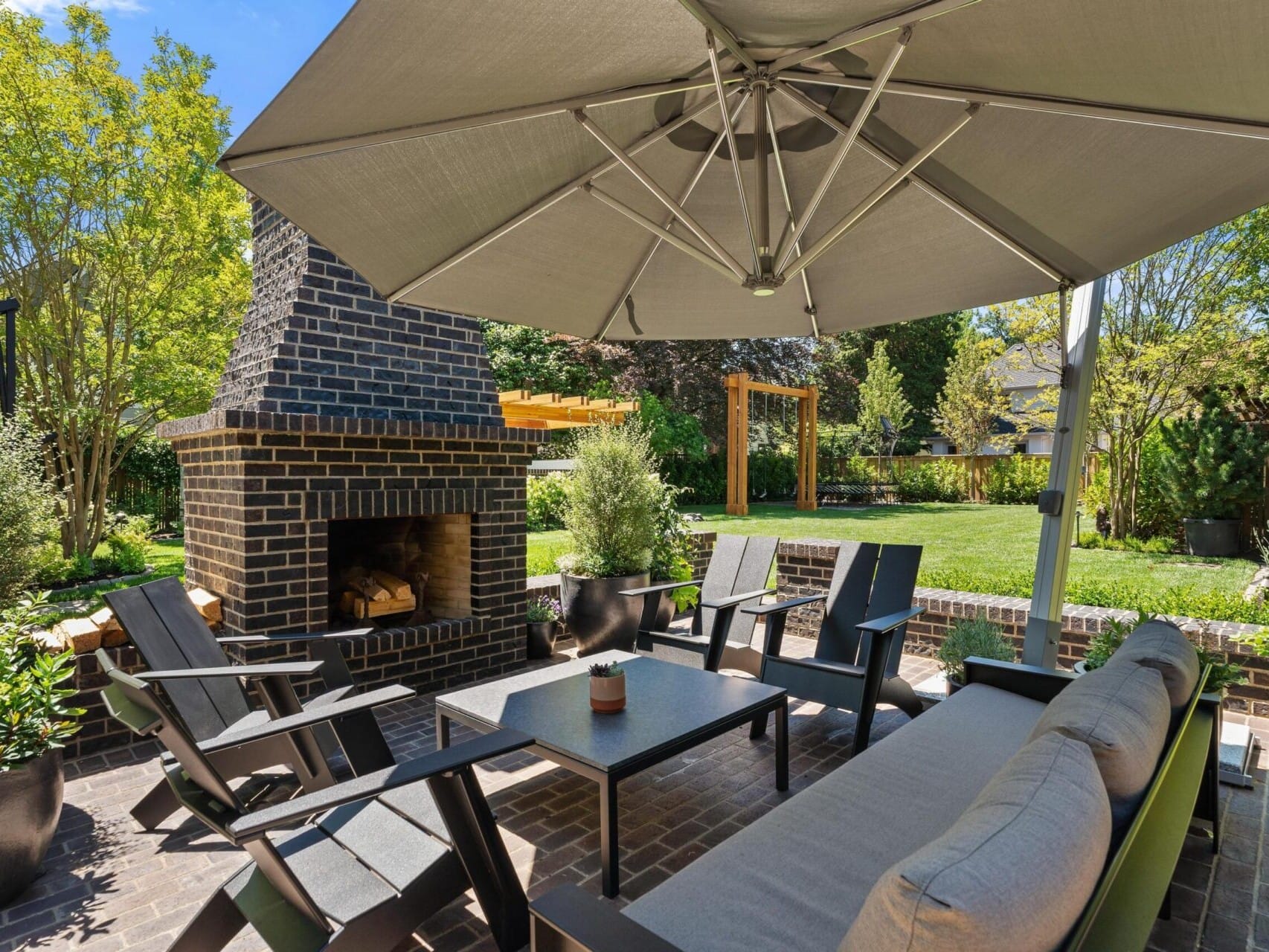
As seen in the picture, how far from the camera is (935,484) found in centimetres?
1734

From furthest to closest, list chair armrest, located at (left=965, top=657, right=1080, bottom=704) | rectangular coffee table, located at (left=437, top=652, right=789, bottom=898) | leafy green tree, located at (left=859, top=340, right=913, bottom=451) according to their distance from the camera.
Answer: leafy green tree, located at (left=859, top=340, right=913, bottom=451) < chair armrest, located at (left=965, top=657, right=1080, bottom=704) < rectangular coffee table, located at (left=437, top=652, right=789, bottom=898)

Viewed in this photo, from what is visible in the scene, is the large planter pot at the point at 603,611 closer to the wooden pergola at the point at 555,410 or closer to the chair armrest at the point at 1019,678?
the chair armrest at the point at 1019,678

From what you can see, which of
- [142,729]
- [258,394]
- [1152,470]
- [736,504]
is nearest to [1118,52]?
[142,729]

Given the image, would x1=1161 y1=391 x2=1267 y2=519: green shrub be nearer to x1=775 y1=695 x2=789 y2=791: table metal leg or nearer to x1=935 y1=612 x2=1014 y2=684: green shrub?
x1=935 y1=612 x2=1014 y2=684: green shrub

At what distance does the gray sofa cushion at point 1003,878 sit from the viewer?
88cm

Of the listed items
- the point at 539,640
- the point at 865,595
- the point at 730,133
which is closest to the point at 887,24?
the point at 730,133

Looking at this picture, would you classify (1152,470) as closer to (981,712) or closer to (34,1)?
(981,712)

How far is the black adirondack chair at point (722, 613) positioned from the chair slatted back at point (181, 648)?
208 cm

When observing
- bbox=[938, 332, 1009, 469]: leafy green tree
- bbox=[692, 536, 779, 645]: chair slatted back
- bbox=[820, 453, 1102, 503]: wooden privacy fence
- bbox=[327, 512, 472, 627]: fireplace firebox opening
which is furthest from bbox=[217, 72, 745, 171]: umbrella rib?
bbox=[938, 332, 1009, 469]: leafy green tree

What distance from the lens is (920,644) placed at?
17.2 feet

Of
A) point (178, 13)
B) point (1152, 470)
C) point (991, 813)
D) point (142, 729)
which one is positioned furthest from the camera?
point (1152, 470)

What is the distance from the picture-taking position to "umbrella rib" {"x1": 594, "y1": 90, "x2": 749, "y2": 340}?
2.53 metres

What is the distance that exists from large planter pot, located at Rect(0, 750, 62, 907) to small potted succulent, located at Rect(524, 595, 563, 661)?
9.86 feet

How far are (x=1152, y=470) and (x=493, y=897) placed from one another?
10548mm
